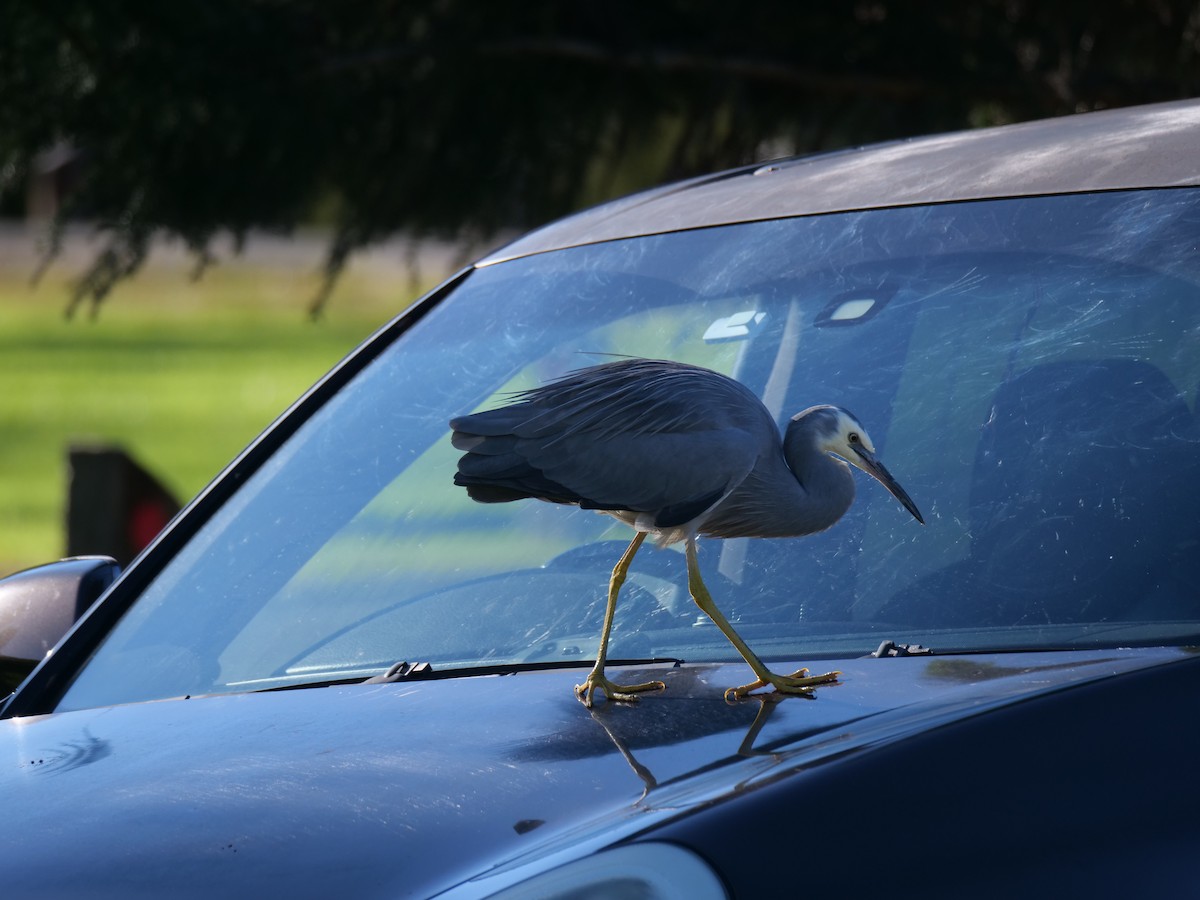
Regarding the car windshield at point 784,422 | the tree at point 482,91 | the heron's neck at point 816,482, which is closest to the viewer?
the heron's neck at point 816,482

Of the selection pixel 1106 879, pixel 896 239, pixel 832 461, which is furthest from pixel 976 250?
pixel 1106 879

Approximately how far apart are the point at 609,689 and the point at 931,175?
103cm

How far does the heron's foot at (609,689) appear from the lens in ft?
6.75

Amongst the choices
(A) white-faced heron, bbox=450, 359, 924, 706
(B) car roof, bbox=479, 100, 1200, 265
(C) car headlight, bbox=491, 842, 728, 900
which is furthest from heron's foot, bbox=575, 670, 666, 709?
(B) car roof, bbox=479, 100, 1200, 265

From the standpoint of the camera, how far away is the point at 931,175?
2.69 m

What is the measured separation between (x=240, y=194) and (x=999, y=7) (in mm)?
2526

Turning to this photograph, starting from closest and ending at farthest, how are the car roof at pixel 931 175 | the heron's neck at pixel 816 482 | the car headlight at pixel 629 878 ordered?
the car headlight at pixel 629 878
the heron's neck at pixel 816 482
the car roof at pixel 931 175

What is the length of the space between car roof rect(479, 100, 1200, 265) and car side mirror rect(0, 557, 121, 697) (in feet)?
2.72

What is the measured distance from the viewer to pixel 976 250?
8.26 ft

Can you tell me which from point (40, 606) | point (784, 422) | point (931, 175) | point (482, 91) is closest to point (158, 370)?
point (482, 91)

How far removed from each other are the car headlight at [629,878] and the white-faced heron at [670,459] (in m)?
0.46

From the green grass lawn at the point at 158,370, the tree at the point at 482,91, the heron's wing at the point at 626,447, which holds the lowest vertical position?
the green grass lawn at the point at 158,370

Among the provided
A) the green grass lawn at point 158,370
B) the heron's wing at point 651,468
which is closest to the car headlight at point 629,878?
the heron's wing at point 651,468

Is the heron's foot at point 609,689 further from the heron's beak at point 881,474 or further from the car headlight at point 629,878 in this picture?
the car headlight at point 629,878
